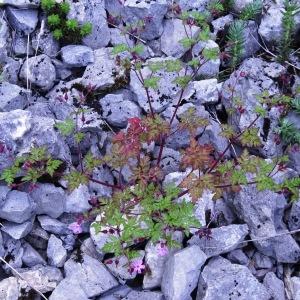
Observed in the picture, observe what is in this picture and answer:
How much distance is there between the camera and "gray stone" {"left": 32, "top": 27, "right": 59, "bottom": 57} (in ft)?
18.7

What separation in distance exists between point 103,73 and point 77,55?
1.20 feet

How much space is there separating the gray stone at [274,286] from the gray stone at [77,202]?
1.78 metres

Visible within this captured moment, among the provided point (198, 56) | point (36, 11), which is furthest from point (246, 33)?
point (36, 11)

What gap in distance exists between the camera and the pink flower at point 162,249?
14.9 ft

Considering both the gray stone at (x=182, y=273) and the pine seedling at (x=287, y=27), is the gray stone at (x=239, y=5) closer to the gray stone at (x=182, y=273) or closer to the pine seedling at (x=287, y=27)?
the pine seedling at (x=287, y=27)

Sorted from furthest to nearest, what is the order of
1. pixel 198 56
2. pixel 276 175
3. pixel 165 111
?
pixel 198 56 → pixel 165 111 → pixel 276 175

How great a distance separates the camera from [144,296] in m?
4.55

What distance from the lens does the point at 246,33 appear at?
5980mm

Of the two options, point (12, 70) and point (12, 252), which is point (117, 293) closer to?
point (12, 252)

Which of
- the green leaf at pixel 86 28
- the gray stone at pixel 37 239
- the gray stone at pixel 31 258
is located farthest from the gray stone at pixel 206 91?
the gray stone at pixel 31 258

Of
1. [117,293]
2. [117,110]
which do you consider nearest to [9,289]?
[117,293]

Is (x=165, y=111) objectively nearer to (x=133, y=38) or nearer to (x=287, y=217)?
(x=133, y=38)

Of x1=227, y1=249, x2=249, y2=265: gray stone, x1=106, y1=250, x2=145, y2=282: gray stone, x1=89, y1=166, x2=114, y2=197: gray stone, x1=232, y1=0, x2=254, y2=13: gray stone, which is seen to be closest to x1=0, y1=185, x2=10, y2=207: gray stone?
x1=89, y1=166, x2=114, y2=197: gray stone

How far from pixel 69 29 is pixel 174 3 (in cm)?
128
